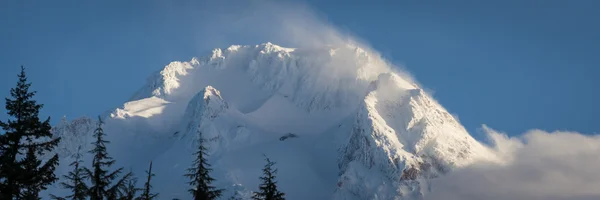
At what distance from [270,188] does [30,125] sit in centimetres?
2564

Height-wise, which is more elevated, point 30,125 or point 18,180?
point 30,125

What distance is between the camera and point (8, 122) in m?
42.7

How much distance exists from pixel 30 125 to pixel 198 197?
23.7m

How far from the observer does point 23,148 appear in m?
43.4

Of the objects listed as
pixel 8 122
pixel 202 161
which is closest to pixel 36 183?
pixel 8 122

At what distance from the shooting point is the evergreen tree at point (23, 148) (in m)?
42.3

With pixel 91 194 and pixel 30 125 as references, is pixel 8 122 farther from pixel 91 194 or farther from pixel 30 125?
pixel 91 194

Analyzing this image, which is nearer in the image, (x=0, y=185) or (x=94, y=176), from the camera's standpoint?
(x=0, y=185)

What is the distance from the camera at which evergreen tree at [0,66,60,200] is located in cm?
4234

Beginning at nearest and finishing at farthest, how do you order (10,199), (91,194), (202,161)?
(10,199), (91,194), (202,161)

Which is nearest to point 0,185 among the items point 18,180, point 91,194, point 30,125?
point 18,180

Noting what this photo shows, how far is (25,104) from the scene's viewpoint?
143ft

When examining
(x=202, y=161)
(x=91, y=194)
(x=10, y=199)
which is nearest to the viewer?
(x=10, y=199)

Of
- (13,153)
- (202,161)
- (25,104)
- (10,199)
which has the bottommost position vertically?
(10,199)
